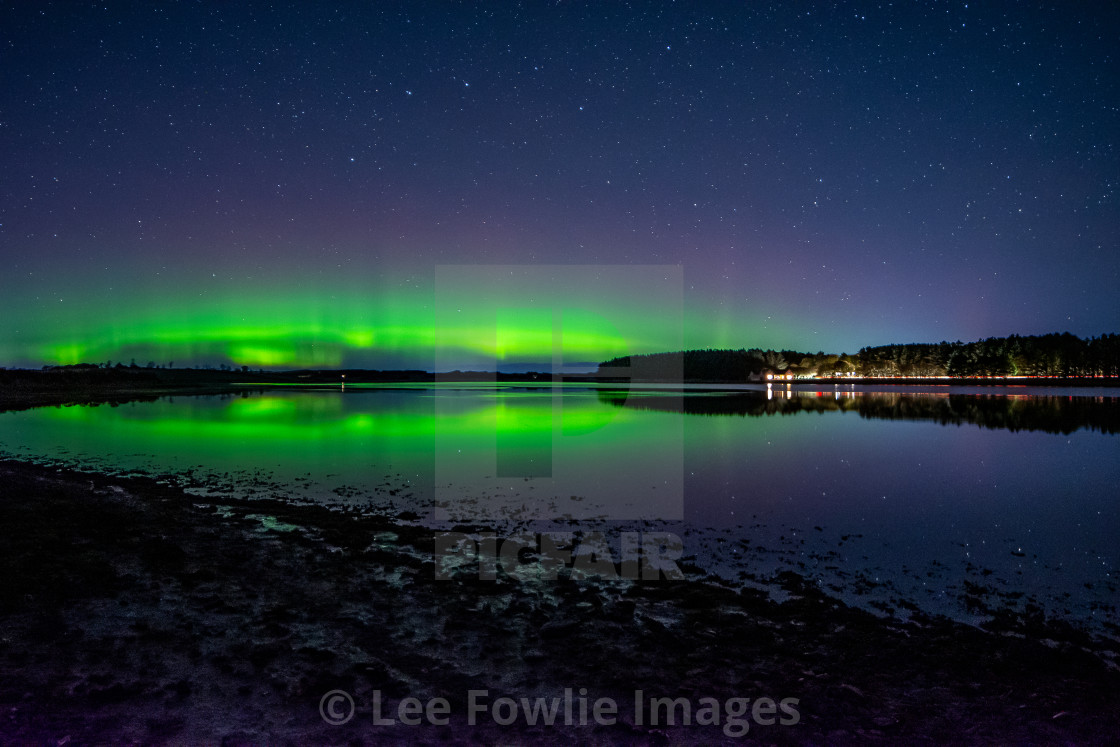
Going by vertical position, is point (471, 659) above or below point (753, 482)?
above

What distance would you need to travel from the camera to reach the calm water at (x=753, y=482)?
1073cm

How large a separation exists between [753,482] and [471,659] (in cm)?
1412

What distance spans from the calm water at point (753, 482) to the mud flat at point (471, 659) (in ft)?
6.54

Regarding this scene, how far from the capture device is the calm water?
1073cm

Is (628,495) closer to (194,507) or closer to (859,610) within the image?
(859,610)

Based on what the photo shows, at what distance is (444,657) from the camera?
6715 mm

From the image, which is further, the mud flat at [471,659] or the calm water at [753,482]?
the calm water at [753,482]

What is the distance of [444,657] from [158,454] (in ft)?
74.5

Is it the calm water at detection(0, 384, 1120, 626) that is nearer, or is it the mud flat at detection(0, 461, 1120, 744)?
the mud flat at detection(0, 461, 1120, 744)

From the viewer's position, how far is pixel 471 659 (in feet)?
22.0

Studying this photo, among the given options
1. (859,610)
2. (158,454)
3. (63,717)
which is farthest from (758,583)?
(158,454)

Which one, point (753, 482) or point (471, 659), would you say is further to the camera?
point (753, 482)

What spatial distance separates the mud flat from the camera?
5.41 m

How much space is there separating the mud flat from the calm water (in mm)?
1993
